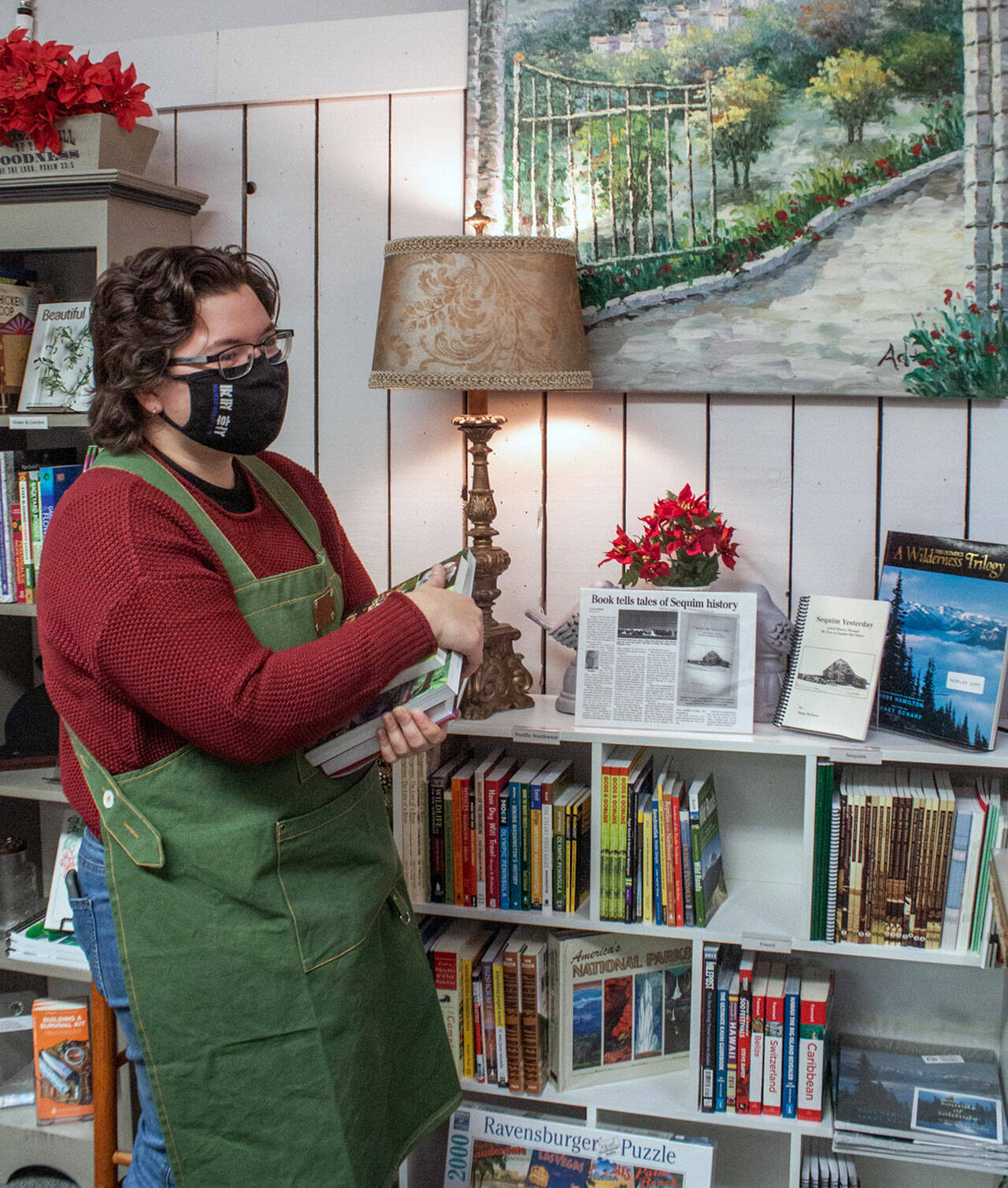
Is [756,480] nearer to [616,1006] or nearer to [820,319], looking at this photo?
[820,319]

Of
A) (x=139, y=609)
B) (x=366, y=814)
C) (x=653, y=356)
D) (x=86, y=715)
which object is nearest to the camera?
(x=139, y=609)

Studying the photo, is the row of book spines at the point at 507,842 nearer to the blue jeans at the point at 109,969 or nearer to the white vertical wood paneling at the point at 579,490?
the white vertical wood paneling at the point at 579,490

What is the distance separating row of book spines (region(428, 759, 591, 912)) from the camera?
81.7 inches

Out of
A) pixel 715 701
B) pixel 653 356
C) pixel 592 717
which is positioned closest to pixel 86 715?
pixel 592 717

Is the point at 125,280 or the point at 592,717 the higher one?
the point at 125,280

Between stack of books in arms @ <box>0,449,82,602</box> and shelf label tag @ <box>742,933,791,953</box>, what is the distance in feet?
4.85

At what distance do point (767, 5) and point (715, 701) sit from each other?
126cm

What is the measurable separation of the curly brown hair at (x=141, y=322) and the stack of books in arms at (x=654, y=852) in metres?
1.04

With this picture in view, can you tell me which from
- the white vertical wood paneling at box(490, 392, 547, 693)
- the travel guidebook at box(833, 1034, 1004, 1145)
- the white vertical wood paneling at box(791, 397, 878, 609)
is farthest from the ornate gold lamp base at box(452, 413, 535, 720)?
the travel guidebook at box(833, 1034, 1004, 1145)

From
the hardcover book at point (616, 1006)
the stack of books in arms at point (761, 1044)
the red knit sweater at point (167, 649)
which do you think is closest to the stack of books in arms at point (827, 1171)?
the stack of books in arms at point (761, 1044)

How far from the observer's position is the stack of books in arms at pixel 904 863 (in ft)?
6.21

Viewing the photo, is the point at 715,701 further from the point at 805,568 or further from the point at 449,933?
the point at 449,933

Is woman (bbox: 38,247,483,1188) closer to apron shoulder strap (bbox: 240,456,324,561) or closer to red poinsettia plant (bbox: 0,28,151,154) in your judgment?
apron shoulder strap (bbox: 240,456,324,561)

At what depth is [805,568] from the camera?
2.18m
